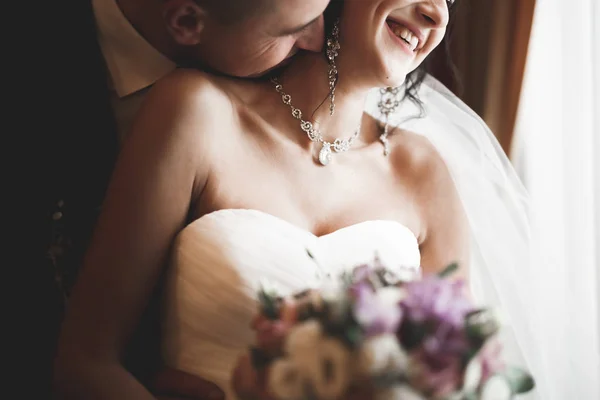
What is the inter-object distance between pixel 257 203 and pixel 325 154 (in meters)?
0.22

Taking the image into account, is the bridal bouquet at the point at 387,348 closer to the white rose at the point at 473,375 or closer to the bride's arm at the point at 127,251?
the white rose at the point at 473,375

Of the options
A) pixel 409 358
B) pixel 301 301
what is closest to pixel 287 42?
pixel 301 301

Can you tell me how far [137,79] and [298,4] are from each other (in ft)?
1.41

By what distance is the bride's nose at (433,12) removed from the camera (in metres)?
1.27

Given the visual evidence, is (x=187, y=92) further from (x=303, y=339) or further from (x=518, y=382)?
(x=518, y=382)

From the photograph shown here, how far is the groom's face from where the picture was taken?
3.74 feet

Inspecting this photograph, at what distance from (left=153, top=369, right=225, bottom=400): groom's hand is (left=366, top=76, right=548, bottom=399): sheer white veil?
68 centimetres

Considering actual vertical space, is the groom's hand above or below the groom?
below

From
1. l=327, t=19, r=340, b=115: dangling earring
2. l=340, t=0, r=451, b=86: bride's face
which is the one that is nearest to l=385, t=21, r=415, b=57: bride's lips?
l=340, t=0, r=451, b=86: bride's face

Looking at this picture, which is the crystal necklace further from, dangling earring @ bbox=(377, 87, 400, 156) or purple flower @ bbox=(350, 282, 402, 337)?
purple flower @ bbox=(350, 282, 402, 337)

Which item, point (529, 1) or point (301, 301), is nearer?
point (301, 301)

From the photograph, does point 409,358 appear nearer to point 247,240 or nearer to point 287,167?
point 247,240

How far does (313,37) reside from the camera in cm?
126

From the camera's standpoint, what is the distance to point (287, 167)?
1.31 metres
